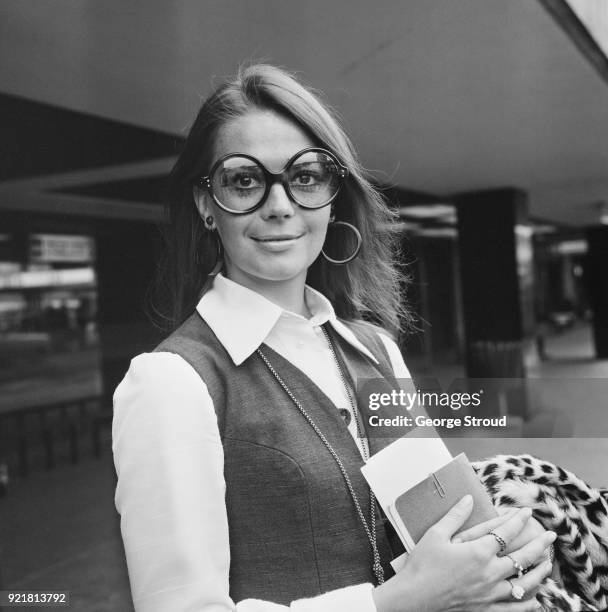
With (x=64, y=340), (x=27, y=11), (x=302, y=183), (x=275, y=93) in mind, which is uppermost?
(x=27, y=11)

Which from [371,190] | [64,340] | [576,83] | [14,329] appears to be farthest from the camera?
[64,340]

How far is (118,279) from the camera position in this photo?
8.91 meters

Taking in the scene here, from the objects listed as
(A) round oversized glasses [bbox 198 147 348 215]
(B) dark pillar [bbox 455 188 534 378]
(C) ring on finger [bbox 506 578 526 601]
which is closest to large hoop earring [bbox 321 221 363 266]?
(A) round oversized glasses [bbox 198 147 348 215]

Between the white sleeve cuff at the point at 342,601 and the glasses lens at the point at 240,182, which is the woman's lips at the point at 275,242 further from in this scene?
the white sleeve cuff at the point at 342,601

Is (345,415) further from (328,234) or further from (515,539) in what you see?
(328,234)

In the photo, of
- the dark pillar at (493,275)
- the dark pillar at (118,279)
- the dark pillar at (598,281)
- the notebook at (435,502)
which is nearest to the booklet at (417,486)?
the notebook at (435,502)

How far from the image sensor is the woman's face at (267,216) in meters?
1.32

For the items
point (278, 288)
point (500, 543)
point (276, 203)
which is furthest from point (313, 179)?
point (500, 543)

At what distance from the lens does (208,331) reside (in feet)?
4.16

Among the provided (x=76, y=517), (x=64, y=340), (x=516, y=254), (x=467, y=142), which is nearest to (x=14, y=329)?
(x=64, y=340)

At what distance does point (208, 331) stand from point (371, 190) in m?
0.57

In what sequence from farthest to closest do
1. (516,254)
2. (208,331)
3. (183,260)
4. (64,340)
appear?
(516,254) → (64,340) → (183,260) → (208,331)

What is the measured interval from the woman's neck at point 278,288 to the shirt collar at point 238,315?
0.03 metres

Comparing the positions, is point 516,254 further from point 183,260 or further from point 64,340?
point 183,260
